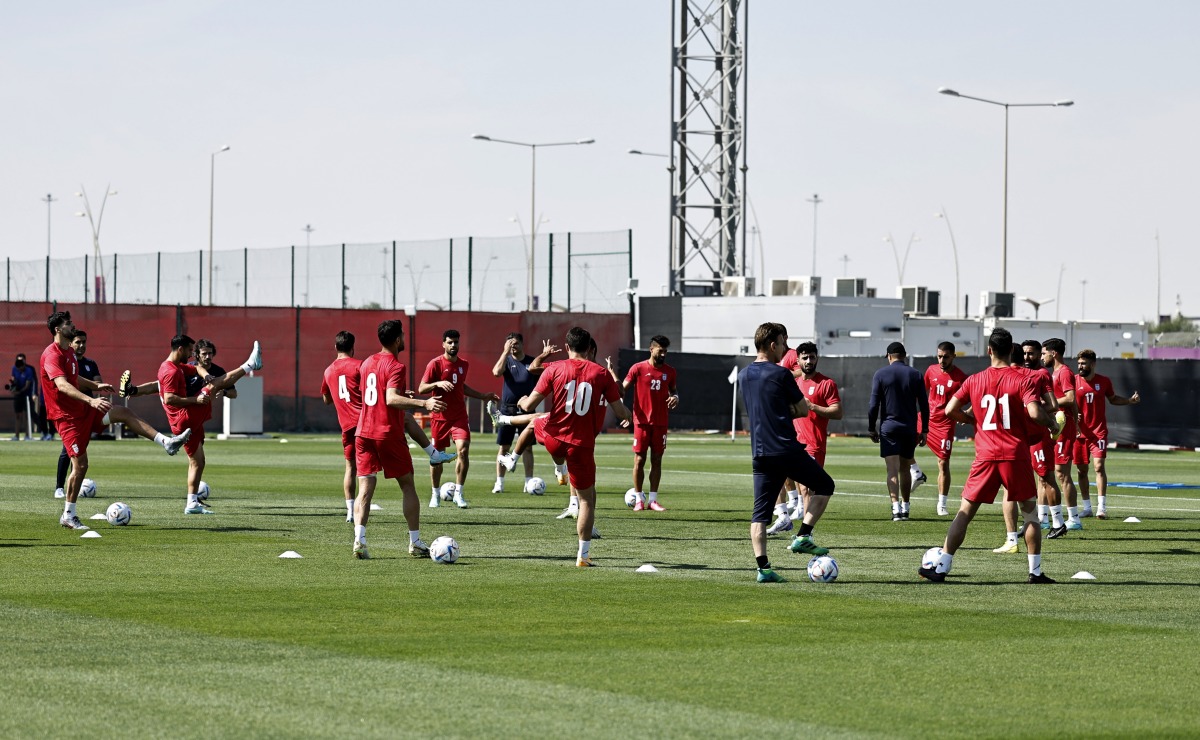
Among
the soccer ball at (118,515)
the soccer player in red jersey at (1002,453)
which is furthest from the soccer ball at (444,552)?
the soccer ball at (118,515)

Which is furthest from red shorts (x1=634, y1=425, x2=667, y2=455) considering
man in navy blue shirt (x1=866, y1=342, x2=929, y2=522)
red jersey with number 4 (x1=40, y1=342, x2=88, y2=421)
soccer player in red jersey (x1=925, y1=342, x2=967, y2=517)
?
red jersey with number 4 (x1=40, y1=342, x2=88, y2=421)

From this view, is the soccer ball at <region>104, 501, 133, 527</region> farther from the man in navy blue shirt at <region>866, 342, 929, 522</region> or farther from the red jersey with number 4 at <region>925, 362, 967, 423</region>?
the red jersey with number 4 at <region>925, 362, 967, 423</region>

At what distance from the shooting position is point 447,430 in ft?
73.2

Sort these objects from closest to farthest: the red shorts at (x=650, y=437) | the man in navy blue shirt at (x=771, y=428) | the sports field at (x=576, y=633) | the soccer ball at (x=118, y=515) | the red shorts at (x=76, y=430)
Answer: the sports field at (x=576, y=633) → the man in navy blue shirt at (x=771, y=428) → the red shorts at (x=76, y=430) → the soccer ball at (x=118, y=515) → the red shorts at (x=650, y=437)

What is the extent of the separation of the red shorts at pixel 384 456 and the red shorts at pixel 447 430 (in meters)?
6.94

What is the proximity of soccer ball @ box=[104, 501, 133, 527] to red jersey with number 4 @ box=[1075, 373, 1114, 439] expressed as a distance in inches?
433

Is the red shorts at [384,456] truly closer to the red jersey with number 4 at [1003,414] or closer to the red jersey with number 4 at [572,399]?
the red jersey with number 4 at [572,399]

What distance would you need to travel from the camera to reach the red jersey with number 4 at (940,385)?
21.7 m

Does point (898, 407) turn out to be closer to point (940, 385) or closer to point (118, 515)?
point (940, 385)

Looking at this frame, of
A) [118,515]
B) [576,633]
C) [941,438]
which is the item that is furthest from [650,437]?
[576,633]

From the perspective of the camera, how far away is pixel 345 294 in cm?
5947

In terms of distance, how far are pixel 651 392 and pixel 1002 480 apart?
9.04 m

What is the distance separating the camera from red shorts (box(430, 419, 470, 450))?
72.4 feet

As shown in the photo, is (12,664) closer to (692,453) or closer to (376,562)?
(376,562)
